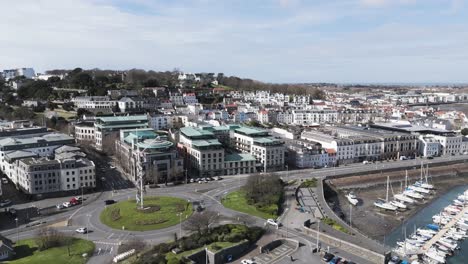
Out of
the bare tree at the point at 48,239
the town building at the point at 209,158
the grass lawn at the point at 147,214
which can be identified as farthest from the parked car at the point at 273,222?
the town building at the point at 209,158

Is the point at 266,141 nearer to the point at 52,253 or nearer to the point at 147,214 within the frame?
the point at 147,214

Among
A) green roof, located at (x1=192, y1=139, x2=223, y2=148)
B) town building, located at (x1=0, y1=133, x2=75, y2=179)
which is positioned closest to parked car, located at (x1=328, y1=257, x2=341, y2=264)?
green roof, located at (x1=192, y1=139, x2=223, y2=148)

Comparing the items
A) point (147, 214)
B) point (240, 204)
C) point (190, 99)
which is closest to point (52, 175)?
point (147, 214)

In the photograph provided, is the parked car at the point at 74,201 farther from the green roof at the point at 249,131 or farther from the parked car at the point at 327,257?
the green roof at the point at 249,131

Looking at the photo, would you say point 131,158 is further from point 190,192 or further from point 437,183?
point 437,183

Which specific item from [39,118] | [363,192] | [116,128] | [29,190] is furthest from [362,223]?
[39,118]

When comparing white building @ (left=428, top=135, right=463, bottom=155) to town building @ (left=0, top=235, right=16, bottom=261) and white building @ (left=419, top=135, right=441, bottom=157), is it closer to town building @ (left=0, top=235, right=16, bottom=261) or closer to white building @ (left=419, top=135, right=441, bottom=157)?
white building @ (left=419, top=135, right=441, bottom=157)

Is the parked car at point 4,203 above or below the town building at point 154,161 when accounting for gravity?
below
